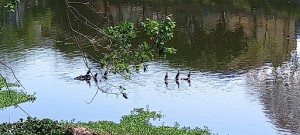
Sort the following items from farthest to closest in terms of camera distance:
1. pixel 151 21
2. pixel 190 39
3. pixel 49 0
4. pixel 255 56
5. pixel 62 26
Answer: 1. pixel 49 0
2. pixel 62 26
3. pixel 190 39
4. pixel 255 56
5. pixel 151 21

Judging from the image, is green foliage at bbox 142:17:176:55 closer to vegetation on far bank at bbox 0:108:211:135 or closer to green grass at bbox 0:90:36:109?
vegetation on far bank at bbox 0:108:211:135

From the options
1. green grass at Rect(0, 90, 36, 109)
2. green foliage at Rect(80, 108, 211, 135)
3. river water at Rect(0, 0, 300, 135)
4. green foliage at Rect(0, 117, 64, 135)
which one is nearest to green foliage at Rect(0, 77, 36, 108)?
green grass at Rect(0, 90, 36, 109)

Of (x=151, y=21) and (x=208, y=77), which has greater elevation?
(x=151, y=21)

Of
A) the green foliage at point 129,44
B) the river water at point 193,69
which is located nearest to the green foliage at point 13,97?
the river water at point 193,69

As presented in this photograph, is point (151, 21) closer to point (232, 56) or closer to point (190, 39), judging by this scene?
point (232, 56)

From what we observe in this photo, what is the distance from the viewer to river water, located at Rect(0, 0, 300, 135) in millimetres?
29297

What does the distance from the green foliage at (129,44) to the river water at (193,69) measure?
4.35m

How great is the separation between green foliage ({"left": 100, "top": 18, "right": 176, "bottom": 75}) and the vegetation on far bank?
9.12 meters

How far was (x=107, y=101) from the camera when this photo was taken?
105ft

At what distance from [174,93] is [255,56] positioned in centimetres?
1432

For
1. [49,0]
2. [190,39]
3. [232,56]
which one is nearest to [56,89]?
[232,56]

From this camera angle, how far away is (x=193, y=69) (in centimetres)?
4094

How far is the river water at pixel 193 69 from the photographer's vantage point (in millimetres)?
29297

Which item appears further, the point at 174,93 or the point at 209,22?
the point at 209,22
